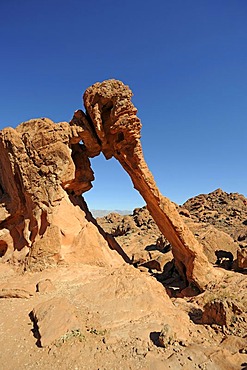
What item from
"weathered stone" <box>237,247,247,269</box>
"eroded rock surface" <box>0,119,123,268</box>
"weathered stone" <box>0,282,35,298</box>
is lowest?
Answer: "weathered stone" <box>0,282,35,298</box>

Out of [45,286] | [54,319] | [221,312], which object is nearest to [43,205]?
[45,286]

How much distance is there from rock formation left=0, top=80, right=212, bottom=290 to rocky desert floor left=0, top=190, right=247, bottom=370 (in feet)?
3.68

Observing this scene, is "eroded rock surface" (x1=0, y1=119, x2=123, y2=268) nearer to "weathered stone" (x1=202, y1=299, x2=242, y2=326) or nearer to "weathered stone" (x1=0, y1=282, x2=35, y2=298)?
"weathered stone" (x1=0, y1=282, x2=35, y2=298)

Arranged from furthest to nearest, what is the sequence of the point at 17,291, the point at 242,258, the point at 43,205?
the point at 242,258 < the point at 43,205 < the point at 17,291

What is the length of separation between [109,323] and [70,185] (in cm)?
930

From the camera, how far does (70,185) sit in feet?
53.1

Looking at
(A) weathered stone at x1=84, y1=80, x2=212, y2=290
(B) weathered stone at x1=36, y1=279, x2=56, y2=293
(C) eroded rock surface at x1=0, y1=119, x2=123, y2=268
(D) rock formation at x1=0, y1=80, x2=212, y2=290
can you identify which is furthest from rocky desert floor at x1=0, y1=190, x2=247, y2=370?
(A) weathered stone at x1=84, y1=80, x2=212, y2=290

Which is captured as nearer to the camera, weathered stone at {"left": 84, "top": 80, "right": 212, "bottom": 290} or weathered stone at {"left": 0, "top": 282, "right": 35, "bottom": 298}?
weathered stone at {"left": 0, "top": 282, "right": 35, "bottom": 298}

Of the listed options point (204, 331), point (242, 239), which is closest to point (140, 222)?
point (242, 239)

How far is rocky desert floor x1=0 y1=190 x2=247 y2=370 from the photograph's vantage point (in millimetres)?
6652

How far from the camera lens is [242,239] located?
3034cm

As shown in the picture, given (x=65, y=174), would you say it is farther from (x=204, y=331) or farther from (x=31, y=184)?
(x=204, y=331)

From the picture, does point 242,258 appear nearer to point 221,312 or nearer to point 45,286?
point 221,312

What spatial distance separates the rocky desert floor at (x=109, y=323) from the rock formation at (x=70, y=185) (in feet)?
3.68
